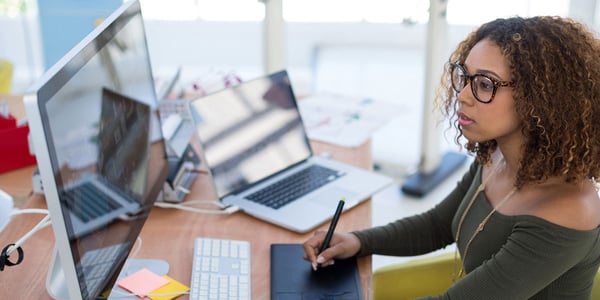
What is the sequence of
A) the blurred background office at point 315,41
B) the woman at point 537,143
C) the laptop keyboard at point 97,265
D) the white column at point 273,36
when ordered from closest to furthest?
the laptop keyboard at point 97,265 < the woman at point 537,143 < the white column at point 273,36 < the blurred background office at point 315,41

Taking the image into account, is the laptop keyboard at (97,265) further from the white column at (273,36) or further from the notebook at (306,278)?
the white column at (273,36)

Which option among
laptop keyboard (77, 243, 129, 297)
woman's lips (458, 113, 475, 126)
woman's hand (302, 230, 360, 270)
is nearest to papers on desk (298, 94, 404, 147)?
woman's hand (302, 230, 360, 270)

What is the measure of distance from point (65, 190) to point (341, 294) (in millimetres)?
541

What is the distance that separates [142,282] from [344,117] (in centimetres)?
107

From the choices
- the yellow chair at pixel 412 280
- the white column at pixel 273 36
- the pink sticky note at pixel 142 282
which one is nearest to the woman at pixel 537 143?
the yellow chair at pixel 412 280

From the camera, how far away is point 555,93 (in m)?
1.17

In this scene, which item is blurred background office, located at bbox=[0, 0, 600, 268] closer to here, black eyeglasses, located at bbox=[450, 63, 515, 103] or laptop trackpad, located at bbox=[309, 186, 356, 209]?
laptop trackpad, located at bbox=[309, 186, 356, 209]

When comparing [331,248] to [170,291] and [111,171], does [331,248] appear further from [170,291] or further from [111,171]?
[111,171]

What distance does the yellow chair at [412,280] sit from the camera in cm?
158

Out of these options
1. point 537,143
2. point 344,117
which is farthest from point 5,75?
point 537,143

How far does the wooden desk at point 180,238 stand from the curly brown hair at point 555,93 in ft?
1.35

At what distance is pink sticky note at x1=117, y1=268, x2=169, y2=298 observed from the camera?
1241mm

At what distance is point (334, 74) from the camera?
168 inches

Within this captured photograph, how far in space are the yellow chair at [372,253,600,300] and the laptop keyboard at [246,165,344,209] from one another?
0.27 m
